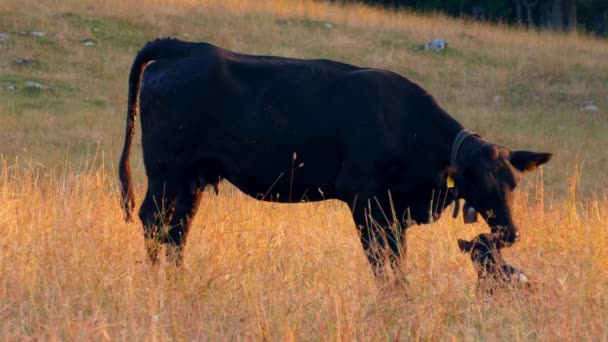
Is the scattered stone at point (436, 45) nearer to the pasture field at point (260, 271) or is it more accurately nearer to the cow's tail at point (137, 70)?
the pasture field at point (260, 271)

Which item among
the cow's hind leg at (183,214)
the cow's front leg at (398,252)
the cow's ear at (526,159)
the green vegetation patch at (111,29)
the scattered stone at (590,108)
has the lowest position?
the scattered stone at (590,108)

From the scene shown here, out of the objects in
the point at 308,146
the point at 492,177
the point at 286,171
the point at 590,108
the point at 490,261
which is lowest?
the point at 590,108

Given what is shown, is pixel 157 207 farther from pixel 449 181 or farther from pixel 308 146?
pixel 449 181

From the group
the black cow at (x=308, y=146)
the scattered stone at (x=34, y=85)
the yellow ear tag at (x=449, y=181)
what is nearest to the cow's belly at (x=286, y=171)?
the black cow at (x=308, y=146)

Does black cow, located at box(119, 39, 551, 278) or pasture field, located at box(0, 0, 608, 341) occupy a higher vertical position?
black cow, located at box(119, 39, 551, 278)

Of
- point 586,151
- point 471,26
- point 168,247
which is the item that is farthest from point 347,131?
point 471,26

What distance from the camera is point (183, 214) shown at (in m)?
7.74

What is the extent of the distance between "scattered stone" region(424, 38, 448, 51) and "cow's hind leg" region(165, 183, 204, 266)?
60.1ft

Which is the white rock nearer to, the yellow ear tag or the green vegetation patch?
the green vegetation patch

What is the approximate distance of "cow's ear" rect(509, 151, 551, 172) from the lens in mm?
6613

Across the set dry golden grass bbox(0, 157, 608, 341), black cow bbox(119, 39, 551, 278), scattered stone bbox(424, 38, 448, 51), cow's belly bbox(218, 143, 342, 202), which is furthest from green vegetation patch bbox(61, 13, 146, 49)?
cow's belly bbox(218, 143, 342, 202)

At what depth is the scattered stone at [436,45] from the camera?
83.6ft

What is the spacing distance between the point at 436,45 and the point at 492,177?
767 inches

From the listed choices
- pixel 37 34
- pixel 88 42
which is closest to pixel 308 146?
pixel 88 42
